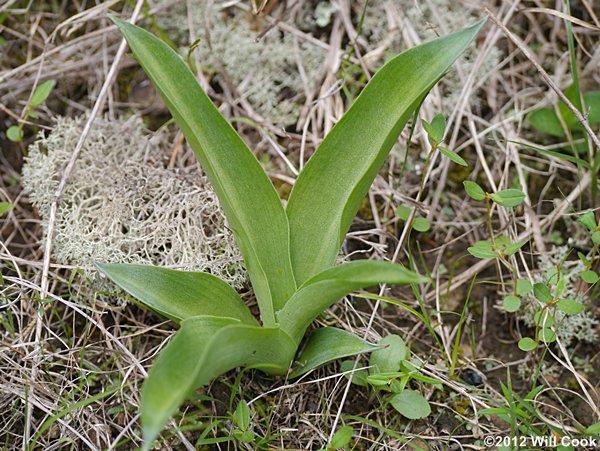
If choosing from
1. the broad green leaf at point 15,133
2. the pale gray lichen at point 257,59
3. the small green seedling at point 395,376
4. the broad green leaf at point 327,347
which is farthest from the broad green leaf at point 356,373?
the broad green leaf at point 15,133

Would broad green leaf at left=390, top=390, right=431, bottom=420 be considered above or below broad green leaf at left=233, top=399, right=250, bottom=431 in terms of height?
below

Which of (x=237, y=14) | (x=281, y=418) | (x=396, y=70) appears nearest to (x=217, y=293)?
(x=281, y=418)

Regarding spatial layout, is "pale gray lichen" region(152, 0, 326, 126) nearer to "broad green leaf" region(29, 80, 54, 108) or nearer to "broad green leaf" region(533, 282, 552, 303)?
"broad green leaf" region(29, 80, 54, 108)

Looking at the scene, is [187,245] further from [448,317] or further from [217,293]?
[448,317]

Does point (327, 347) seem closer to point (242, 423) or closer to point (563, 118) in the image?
point (242, 423)

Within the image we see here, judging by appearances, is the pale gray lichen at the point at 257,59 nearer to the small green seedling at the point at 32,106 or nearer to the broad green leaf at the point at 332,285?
the small green seedling at the point at 32,106

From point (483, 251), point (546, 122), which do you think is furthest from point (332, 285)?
point (546, 122)

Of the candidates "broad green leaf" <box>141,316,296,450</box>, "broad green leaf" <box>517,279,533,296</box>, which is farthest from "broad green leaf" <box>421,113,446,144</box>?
"broad green leaf" <box>141,316,296,450</box>
